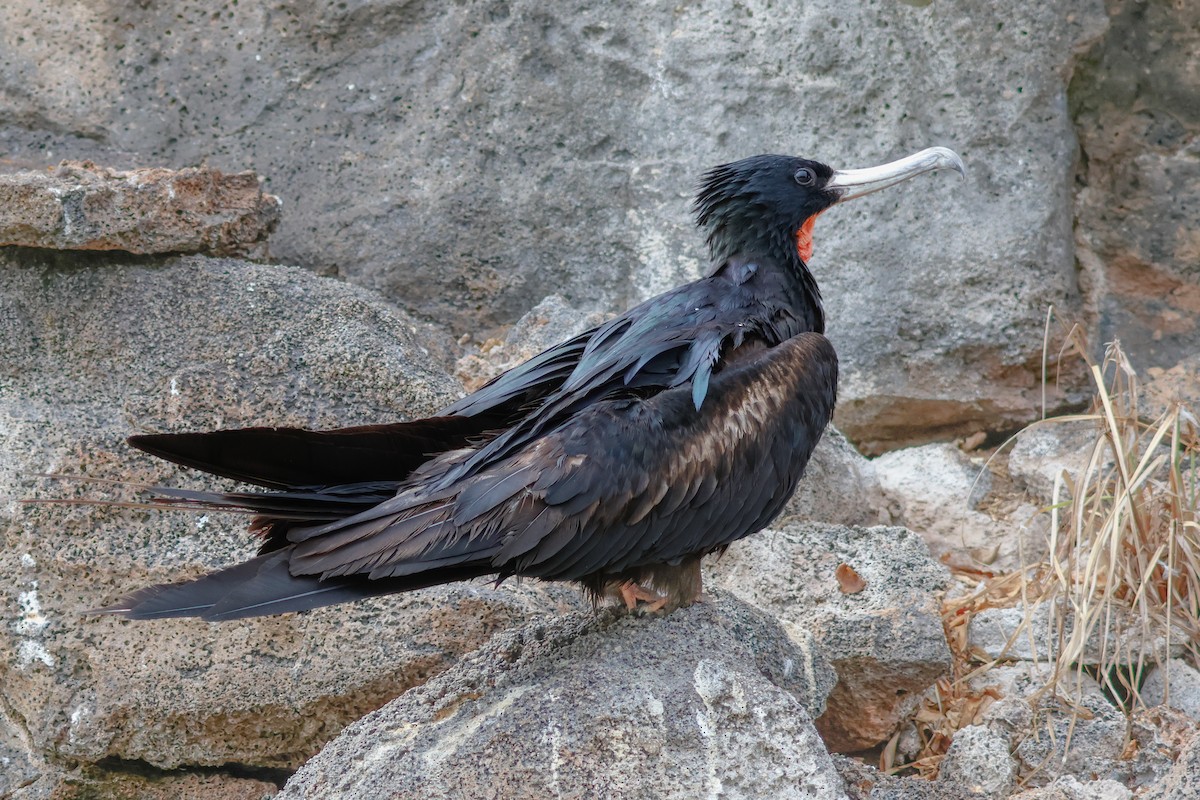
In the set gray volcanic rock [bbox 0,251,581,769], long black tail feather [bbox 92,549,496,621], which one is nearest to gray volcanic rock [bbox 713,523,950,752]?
gray volcanic rock [bbox 0,251,581,769]

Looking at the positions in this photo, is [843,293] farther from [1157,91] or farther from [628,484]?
[628,484]

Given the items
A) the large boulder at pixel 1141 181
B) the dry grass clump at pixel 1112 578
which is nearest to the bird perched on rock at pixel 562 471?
the dry grass clump at pixel 1112 578

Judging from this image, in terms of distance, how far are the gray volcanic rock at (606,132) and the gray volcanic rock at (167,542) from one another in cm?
106

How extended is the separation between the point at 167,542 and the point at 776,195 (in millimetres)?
1920

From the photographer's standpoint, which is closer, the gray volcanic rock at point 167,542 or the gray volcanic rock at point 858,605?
the gray volcanic rock at point 167,542

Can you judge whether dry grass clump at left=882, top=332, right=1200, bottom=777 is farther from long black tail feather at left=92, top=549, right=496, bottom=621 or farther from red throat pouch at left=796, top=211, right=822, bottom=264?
long black tail feather at left=92, top=549, right=496, bottom=621

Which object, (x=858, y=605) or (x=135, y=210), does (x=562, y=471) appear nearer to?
(x=858, y=605)

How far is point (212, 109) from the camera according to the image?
5137 millimetres

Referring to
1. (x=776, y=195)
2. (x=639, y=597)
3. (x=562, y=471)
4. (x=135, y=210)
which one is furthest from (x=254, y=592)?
(x=776, y=195)

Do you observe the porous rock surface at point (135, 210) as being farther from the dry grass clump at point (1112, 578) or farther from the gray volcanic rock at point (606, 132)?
the dry grass clump at point (1112, 578)

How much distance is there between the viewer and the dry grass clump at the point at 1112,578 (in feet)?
12.3

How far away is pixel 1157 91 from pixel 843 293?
54.1 inches

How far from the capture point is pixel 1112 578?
367 centimetres

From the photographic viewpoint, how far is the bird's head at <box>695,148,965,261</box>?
12.8 feet
